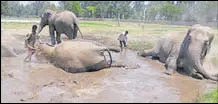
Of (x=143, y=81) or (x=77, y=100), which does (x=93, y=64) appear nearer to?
(x=143, y=81)

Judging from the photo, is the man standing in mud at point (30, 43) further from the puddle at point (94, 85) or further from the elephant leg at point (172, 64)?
the elephant leg at point (172, 64)

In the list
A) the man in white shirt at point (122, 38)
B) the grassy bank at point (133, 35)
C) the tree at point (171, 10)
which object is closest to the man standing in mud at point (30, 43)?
the grassy bank at point (133, 35)

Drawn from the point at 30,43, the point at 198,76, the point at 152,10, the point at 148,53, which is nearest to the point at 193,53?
the point at 198,76

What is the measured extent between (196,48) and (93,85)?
3.43m

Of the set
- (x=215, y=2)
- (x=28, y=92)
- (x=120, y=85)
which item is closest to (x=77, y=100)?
(x=28, y=92)

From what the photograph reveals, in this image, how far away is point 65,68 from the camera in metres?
9.12

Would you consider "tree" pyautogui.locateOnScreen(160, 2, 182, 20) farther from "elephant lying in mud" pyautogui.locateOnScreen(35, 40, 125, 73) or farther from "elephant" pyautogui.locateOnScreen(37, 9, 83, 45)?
"elephant lying in mud" pyautogui.locateOnScreen(35, 40, 125, 73)

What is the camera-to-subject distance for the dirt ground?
6525 mm

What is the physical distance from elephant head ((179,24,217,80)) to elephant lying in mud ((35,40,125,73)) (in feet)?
7.86

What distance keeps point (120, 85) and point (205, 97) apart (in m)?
2.09

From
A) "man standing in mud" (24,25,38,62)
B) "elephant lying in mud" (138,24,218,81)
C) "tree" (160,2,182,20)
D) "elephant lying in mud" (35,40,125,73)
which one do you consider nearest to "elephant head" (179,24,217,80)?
"elephant lying in mud" (138,24,218,81)

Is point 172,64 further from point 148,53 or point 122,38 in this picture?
point 122,38

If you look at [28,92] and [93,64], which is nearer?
[28,92]

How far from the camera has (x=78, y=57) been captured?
9.09m
